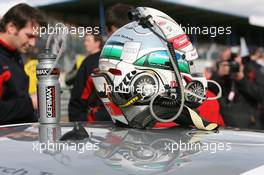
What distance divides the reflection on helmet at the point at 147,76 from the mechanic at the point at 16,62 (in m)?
0.90

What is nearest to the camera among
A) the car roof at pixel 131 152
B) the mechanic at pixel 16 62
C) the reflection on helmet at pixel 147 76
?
the car roof at pixel 131 152

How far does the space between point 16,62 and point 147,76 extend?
1.41 meters

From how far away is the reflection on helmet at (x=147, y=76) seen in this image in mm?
1506

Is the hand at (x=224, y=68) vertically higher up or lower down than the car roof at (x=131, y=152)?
lower down

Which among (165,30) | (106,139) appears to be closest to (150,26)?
(165,30)

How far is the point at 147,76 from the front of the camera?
4.95 ft

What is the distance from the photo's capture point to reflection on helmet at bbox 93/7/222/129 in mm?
1506

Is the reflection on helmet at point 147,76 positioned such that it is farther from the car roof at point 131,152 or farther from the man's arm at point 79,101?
the man's arm at point 79,101

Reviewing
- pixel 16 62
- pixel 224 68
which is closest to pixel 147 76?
pixel 16 62

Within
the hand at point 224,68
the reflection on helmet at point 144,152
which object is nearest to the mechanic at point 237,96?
the hand at point 224,68

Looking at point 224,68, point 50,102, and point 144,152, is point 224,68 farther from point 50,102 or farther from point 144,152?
point 144,152

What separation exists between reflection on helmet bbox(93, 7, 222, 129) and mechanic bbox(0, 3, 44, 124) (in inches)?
35.6

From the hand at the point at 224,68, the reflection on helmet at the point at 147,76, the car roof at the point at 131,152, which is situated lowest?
the hand at the point at 224,68

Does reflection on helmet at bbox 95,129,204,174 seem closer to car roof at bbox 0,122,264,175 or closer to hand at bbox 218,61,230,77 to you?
car roof at bbox 0,122,264,175
